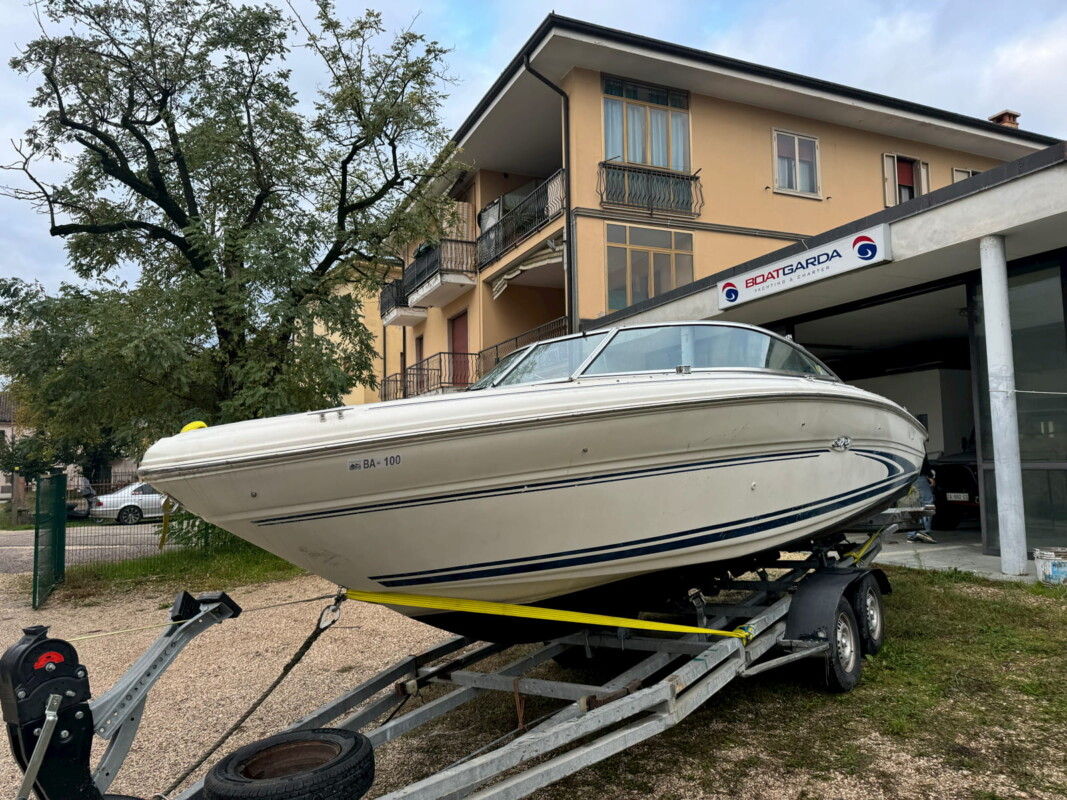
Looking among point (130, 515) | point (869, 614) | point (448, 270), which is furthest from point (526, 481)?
point (130, 515)

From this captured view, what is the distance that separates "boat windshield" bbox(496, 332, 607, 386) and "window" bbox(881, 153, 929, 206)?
584 inches

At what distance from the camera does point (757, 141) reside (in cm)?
1477

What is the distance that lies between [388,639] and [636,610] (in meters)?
→ 3.04

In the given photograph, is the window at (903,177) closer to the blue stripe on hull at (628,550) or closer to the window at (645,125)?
the window at (645,125)

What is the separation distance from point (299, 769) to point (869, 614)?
12.2 ft

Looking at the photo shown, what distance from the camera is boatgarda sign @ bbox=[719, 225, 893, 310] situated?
785cm

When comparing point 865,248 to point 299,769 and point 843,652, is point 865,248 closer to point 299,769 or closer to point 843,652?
point 843,652

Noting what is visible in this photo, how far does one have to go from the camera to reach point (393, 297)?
2161 centimetres

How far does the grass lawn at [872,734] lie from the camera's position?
3158mm

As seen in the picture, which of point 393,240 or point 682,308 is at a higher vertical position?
point 393,240

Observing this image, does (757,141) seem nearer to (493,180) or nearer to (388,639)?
(493,180)

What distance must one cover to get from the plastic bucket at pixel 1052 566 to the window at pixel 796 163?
32.6ft

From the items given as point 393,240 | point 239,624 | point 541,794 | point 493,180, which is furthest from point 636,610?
point 493,180

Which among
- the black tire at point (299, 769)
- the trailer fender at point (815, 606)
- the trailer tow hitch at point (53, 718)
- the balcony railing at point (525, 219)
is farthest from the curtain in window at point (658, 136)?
the trailer tow hitch at point (53, 718)
